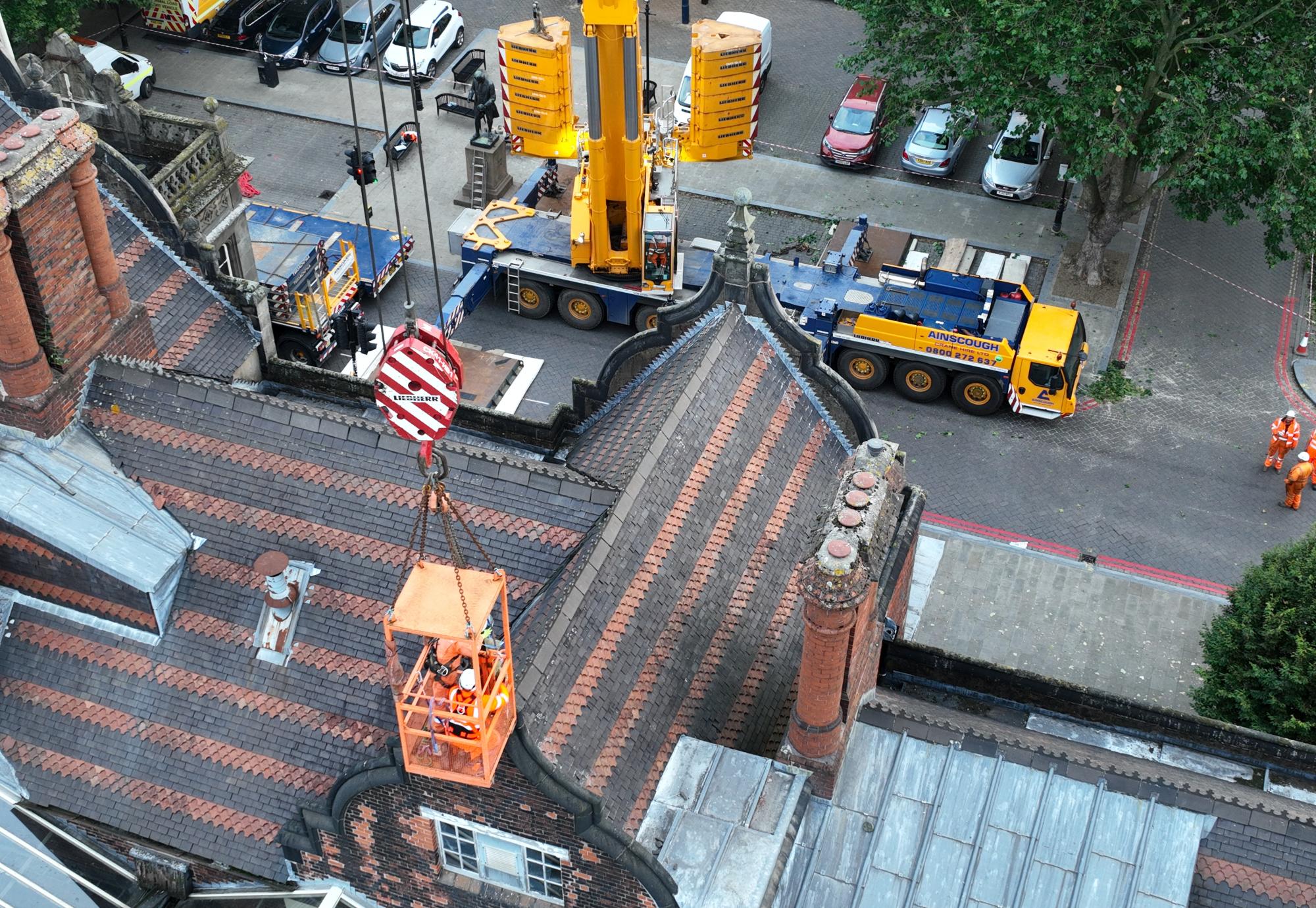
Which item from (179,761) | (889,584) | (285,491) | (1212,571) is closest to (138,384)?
(285,491)

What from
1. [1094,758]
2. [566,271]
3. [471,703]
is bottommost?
[566,271]

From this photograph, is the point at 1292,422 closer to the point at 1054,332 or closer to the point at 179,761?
the point at 1054,332

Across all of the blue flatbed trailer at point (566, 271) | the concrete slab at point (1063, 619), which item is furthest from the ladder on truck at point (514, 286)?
the concrete slab at point (1063, 619)

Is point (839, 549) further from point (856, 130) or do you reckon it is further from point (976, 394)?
point (856, 130)

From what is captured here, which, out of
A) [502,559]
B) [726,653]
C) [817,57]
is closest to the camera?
[502,559]

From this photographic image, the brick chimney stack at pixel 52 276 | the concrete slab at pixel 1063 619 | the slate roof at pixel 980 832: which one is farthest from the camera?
the concrete slab at pixel 1063 619

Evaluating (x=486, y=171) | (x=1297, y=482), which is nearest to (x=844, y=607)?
(x=1297, y=482)

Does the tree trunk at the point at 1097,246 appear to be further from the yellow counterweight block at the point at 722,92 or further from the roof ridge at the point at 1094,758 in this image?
the roof ridge at the point at 1094,758
